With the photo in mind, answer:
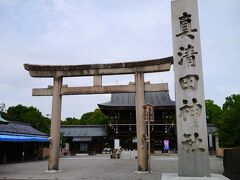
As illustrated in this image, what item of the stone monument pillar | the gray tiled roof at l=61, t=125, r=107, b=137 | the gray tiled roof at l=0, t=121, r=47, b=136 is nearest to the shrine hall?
the gray tiled roof at l=61, t=125, r=107, b=137

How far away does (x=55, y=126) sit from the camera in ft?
55.5

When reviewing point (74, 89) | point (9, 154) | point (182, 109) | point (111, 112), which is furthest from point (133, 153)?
point (182, 109)

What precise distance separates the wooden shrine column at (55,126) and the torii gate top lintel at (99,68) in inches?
23.8

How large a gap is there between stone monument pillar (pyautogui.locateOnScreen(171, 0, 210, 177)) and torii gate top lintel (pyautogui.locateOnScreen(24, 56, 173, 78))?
7.02m

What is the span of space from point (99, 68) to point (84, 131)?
3223 cm

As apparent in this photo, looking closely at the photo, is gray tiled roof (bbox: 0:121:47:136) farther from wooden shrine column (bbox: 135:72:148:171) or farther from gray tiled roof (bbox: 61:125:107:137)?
wooden shrine column (bbox: 135:72:148:171)

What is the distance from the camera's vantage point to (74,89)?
17.5 metres

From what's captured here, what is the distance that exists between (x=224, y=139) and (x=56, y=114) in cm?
1251

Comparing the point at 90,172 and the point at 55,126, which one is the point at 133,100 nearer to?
the point at 90,172

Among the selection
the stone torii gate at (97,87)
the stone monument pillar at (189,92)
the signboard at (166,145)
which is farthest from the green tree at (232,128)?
the signboard at (166,145)

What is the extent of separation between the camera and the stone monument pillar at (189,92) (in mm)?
8500

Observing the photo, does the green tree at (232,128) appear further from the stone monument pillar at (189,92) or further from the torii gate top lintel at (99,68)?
the stone monument pillar at (189,92)

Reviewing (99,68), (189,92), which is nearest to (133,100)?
(99,68)

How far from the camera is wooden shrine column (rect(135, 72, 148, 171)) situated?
→ 16.0 m
